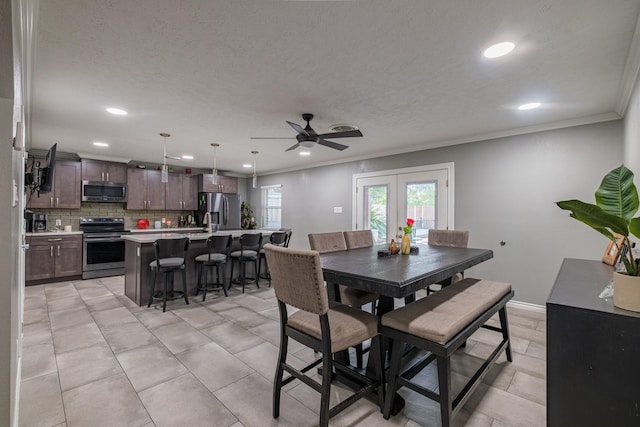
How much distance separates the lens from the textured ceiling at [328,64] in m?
1.65

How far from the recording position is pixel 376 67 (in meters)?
2.25

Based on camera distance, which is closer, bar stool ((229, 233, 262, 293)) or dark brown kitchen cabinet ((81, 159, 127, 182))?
bar stool ((229, 233, 262, 293))

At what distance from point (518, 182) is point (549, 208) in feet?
1.55

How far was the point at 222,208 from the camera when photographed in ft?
23.1

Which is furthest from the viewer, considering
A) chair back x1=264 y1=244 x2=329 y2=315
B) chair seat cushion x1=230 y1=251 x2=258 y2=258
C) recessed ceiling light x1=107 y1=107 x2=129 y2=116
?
chair seat cushion x1=230 y1=251 x2=258 y2=258

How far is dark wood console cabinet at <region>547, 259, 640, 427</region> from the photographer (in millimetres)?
1156

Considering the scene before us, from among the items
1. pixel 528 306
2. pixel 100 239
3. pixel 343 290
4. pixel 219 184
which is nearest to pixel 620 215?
pixel 343 290

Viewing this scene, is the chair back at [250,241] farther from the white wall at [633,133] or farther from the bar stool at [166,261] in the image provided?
the white wall at [633,133]

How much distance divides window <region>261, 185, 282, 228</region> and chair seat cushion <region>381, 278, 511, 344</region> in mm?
5622

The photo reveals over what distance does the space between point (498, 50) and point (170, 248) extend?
3.92m

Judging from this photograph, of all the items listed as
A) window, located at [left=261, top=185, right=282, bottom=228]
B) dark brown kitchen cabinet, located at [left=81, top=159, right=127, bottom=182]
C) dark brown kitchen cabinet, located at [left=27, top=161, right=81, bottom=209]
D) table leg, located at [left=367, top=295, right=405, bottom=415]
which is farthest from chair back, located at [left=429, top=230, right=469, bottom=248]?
dark brown kitchen cabinet, located at [left=27, top=161, right=81, bottom=209]

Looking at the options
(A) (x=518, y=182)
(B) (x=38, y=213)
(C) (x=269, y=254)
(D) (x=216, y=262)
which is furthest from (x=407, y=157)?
(B) (x=38, y=213)

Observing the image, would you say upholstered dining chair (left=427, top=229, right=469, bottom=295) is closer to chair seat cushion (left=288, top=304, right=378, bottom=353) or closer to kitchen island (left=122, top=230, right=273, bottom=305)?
chair seat cushion (left=288, top=304, right=378, bottom=353)

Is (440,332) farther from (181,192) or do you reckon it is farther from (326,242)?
(181,192)
